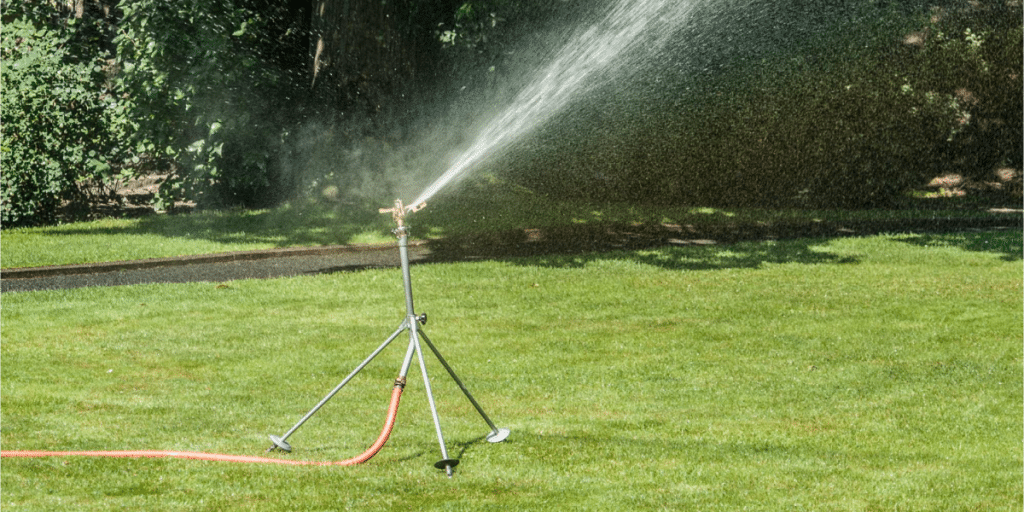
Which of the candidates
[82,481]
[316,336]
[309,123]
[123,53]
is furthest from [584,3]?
[82,481]

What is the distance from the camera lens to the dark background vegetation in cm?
1573

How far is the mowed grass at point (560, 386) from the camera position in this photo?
17.3 feet

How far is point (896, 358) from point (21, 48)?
1366 cm

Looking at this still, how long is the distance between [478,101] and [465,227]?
8.36ft

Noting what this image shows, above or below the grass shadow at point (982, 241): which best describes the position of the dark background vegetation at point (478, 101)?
above

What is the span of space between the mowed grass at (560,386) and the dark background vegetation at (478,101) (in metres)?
4.85

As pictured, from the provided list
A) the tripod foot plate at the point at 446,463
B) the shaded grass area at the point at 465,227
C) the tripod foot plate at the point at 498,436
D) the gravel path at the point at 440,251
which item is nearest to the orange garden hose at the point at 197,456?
the tripod foot plate at the point at 446,463

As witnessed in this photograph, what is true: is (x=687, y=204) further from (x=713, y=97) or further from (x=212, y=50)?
(x=212, y=50)

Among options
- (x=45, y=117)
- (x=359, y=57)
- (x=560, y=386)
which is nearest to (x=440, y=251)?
(x=359, y=57)

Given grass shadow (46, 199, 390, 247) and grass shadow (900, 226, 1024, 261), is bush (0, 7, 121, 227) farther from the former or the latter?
grass shadow (900, 226, 1024, 261)

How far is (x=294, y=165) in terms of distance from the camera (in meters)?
17.0

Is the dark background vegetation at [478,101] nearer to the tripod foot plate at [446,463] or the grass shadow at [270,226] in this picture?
the grass shadow at [270,226]

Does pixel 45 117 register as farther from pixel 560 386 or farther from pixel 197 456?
pixel 197 456

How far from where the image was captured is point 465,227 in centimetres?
1538
